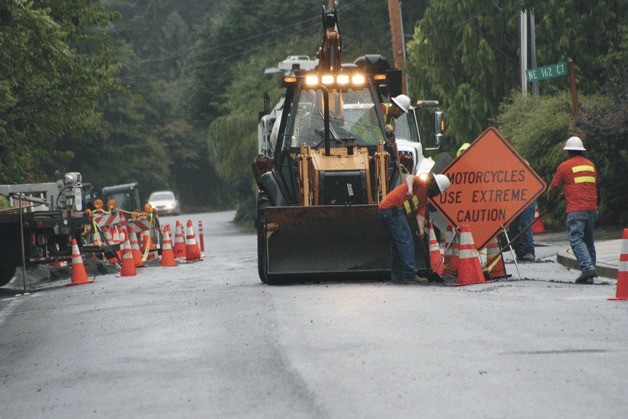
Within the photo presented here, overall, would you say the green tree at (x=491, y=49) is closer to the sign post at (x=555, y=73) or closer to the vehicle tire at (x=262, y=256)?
the sign post at (x=555, y=73)

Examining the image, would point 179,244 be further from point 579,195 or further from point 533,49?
point 579,195

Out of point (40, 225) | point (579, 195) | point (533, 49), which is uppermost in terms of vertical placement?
point (533, 49)

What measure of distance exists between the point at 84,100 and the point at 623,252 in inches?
773

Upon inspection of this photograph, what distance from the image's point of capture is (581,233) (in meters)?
16.0

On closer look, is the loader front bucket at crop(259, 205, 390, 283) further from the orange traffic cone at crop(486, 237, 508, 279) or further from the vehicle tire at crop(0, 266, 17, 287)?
the vehicle tire at crop(0, 266, 17, 287)

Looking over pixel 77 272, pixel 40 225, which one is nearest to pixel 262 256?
pixel 77 272

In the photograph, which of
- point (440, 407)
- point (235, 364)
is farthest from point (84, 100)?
point (440, 407)

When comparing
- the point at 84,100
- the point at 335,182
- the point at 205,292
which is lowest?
the point at 205,292

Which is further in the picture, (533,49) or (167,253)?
(533,49)

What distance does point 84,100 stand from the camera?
30.7 m

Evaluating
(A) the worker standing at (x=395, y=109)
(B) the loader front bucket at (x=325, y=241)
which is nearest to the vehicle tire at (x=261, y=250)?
(B) the loader front bucket at (x=325, y=241)

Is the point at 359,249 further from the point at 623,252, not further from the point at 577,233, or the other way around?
the point at 623,252

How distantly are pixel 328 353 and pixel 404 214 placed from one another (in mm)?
6267

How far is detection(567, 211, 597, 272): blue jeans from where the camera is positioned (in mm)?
15711
